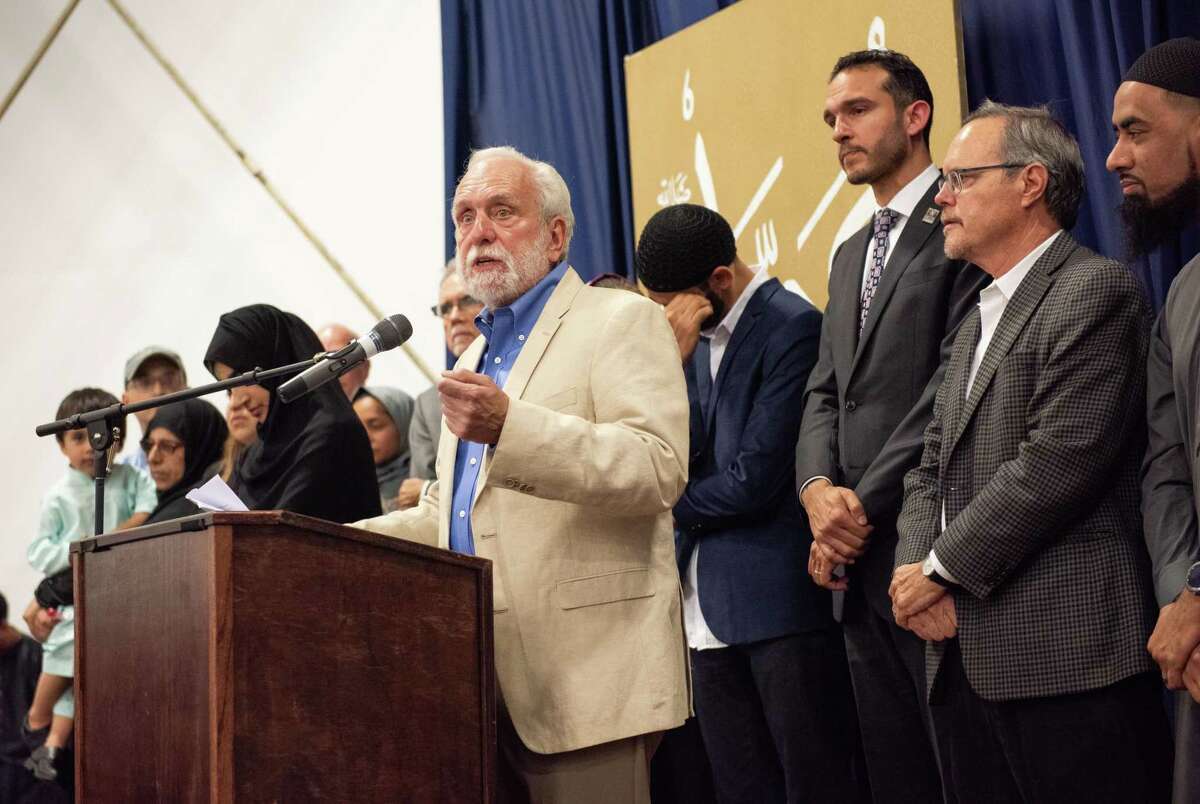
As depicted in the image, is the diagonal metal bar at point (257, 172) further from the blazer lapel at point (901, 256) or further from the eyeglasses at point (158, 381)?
the blazer lapel at point (901, 256)

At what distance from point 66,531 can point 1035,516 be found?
172 inches

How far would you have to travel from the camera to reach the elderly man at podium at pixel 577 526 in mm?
2246

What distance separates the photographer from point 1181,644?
6.78ft

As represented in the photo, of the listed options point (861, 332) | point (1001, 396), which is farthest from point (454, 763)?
point (861, 332)

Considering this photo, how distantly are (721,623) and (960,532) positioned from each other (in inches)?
36.7

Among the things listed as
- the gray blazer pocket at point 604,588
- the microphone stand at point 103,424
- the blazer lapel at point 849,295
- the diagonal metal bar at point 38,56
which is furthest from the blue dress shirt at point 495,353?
the diagonal metal bar at point 38,56

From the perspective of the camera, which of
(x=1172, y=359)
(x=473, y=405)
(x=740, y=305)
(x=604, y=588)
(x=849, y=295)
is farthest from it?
(x=740, y=305)

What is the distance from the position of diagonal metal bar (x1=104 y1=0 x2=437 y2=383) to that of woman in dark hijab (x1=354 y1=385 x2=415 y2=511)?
0.70m

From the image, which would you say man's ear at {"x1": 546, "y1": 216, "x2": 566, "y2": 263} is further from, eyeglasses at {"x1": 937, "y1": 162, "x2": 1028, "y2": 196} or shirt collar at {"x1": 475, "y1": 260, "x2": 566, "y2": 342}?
eyeglasses at {"x1": 937, "y1": 162, "x2": 1028, "y2": 196}

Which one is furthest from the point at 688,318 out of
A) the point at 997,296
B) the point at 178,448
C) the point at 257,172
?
the point at 257,172

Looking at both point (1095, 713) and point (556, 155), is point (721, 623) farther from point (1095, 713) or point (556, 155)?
point (556, 155)

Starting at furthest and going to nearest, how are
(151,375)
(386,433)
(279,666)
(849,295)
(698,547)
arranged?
1. (151,375)
2. (386,433)
3. (698,547)
4. (849,295)
5. (279,666)

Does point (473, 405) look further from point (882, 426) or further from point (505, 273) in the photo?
point (882, 426)

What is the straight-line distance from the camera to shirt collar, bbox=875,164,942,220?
305 centimetres
